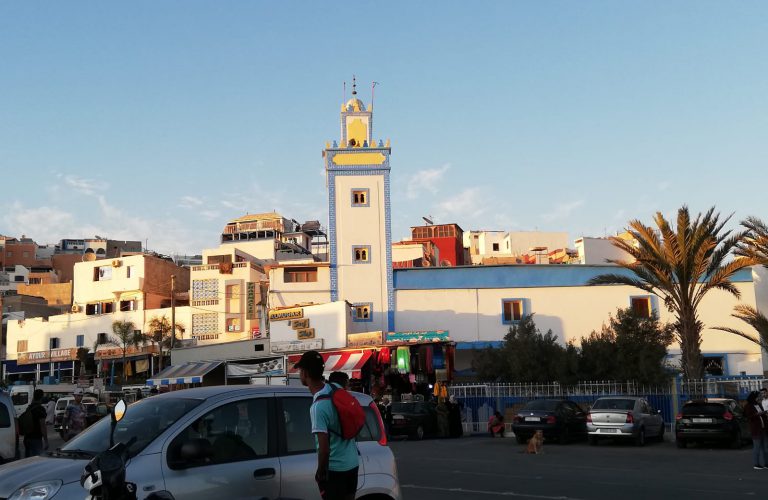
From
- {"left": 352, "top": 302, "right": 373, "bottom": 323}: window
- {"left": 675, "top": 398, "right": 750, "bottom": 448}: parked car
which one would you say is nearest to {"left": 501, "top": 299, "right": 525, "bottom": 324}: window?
{"left": 352, "top": 302, "right": 373, "bottom": 323}: window

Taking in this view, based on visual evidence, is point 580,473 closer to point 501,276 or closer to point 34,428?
point 34,428

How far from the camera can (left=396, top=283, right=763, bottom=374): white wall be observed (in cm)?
4941

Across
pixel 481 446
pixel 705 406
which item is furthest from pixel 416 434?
pixel 705 406

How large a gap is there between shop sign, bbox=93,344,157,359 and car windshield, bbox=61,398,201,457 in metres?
65.5

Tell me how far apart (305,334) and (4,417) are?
108ft

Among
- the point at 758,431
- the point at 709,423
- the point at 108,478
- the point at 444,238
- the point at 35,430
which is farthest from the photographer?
the point at 444,238

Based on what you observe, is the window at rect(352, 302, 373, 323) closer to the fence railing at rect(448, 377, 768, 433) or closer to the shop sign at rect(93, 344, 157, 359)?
the fence railing at rect(448, 377, 768, 433)

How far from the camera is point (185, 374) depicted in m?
40.5

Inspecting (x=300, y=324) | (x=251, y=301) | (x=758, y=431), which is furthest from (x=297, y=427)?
(x=251, y=301)

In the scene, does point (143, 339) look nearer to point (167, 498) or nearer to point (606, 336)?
point (606, 336)

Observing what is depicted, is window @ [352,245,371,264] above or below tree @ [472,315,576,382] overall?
above

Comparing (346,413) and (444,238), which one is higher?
(444,238)

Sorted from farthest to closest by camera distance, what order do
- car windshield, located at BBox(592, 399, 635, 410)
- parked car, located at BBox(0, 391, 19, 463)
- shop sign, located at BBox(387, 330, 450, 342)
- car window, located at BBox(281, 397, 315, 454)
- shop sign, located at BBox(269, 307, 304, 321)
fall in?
shop sign, located at BBox(269, 307, 304, 321), shop sign, located at BBox(387, 330, 450, 342), car windshield, located at BBox(592, 399, 635, 410), parked car, located at BBox(0, 391, 19, 463), car window, located at BBox(281, 397, 315, 454)

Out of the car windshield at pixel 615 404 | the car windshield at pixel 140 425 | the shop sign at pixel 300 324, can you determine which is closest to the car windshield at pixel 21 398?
the shop sign at pixel 300 324
